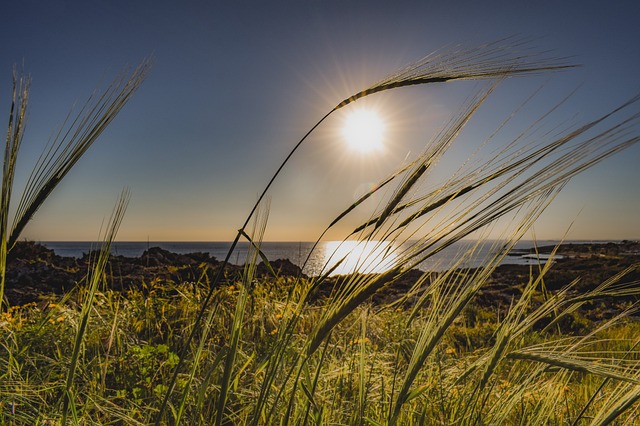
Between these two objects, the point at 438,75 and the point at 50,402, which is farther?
the point at 50,402

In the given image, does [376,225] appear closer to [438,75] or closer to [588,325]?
[438,75]

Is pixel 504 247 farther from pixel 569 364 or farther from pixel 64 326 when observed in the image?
pixel 64 326

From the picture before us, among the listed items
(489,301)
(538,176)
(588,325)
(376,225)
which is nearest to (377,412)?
(376,225)

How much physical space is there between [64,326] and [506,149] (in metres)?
3.50

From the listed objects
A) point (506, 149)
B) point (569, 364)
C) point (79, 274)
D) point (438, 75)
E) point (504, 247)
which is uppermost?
point (438, 75)

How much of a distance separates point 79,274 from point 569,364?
8.92m

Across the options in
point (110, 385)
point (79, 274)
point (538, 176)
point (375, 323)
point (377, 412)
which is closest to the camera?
point (538, 176)

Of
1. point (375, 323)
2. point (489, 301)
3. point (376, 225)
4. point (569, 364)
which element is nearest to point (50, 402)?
point (376, 225)

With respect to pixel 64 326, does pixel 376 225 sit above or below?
above

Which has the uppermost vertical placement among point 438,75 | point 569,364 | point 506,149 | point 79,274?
point 438,75

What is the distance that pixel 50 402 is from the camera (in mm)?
1905

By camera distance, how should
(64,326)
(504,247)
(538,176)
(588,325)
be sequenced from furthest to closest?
(588,325) < (64,326) < (504,247) < (538,176)

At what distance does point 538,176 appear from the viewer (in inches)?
23.3

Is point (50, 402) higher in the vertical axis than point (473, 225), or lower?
lower
